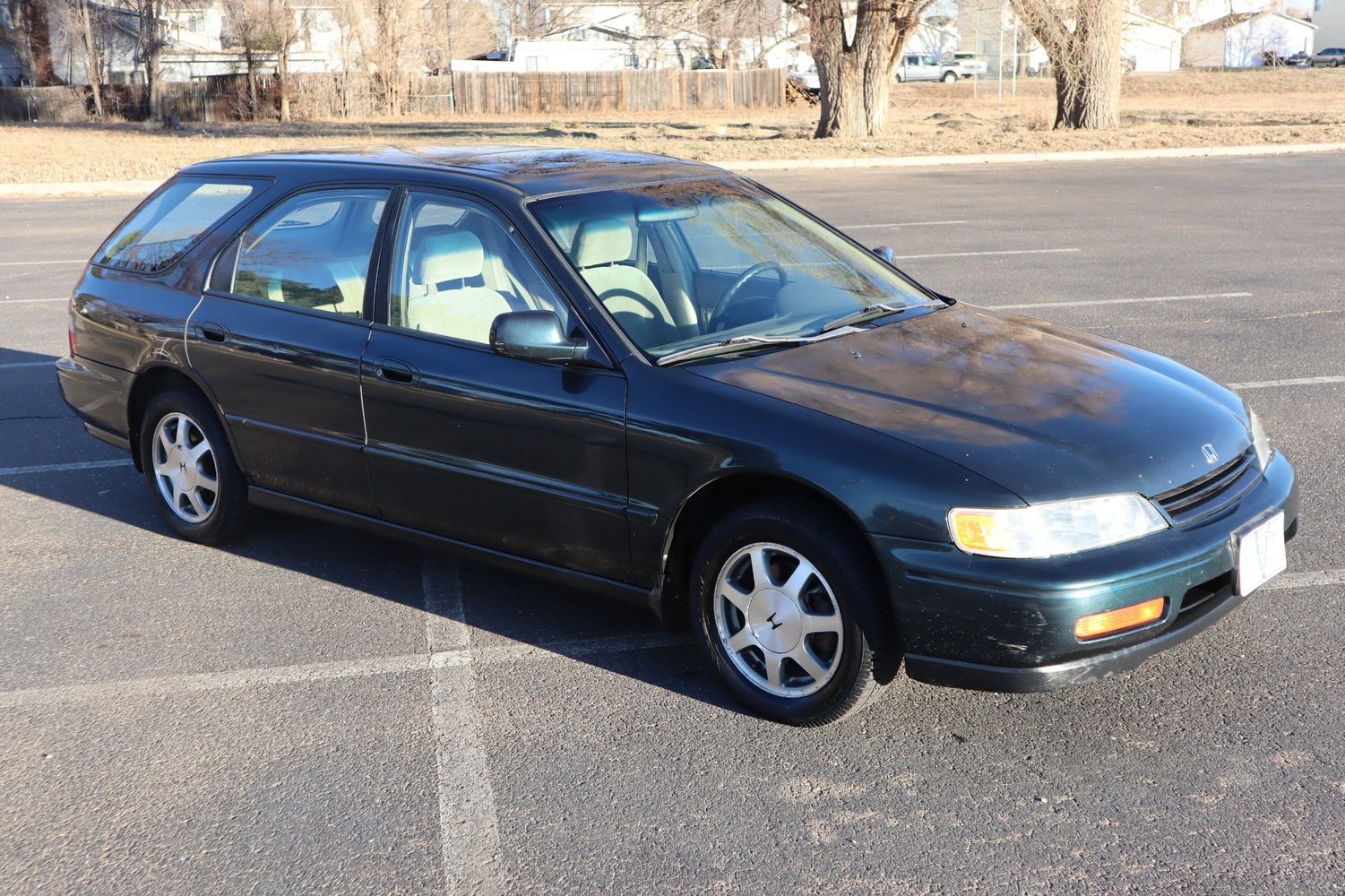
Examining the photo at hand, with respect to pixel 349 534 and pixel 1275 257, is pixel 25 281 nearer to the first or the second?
pixel 349 534

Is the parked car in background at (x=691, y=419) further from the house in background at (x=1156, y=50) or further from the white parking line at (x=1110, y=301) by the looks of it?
the house in background at (x=1156, y=50)

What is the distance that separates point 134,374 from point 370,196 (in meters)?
1.53

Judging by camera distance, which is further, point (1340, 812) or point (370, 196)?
point (370, 196)

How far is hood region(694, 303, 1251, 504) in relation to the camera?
3.57m

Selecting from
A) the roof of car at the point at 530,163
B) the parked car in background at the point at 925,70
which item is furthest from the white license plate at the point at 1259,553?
the parked car in background at the point at 925,70

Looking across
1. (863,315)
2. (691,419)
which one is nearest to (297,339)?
(691,419)

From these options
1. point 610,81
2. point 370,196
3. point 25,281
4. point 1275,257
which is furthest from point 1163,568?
point 610,81

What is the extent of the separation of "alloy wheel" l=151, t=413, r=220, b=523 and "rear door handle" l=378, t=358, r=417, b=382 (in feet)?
3.90

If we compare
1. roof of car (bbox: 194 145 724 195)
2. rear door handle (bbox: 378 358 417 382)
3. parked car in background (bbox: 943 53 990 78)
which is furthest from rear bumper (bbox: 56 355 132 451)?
parked car in background (bbox: 943 53 990 78)

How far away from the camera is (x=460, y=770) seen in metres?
3.71

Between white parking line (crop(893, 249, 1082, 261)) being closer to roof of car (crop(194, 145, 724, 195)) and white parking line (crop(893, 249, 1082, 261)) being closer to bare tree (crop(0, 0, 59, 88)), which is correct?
roof of car (crop(194, 145, 724, 195))

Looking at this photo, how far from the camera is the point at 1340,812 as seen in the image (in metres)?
3.33

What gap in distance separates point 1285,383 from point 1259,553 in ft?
14.3

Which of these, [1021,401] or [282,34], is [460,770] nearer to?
[1021,401]
